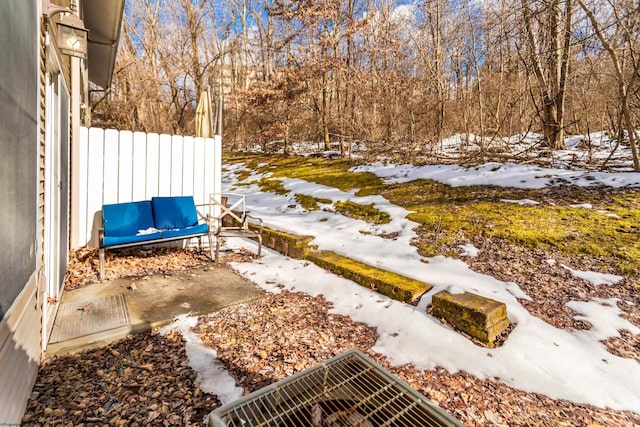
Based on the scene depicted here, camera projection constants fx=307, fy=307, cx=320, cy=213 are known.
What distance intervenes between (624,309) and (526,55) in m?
7.25

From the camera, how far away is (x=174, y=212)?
4.30 m

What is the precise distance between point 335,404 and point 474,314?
1.47 m

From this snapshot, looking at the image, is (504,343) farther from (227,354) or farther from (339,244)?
(339,244)

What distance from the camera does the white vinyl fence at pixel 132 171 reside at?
12.7 ft

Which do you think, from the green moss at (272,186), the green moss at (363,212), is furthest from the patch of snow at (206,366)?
the green moss at (272,186)

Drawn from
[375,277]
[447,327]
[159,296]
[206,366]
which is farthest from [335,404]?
[159,296]

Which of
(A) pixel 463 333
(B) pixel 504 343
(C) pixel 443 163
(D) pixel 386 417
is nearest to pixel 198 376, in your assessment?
(D) pixel 386 417

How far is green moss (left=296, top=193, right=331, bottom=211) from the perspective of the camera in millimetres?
5902

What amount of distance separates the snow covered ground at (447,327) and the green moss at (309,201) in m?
0.75

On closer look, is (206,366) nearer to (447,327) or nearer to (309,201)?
(447,327)

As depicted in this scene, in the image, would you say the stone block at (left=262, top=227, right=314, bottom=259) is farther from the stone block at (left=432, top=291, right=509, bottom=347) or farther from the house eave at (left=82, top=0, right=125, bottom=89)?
the house eave at (left=82, top=0, right=125, bottom=89)

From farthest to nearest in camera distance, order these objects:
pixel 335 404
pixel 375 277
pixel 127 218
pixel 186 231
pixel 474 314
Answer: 1. pixel 186 231
2. pixel 127 218
3. pixel 375 277
4. pixel 474 314
5. pixel 335 404

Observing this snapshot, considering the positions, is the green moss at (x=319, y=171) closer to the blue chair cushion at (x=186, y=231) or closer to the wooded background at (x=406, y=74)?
the wooded background at (x=406, y=74)

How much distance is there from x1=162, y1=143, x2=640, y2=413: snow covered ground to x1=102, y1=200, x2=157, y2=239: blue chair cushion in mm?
1309
